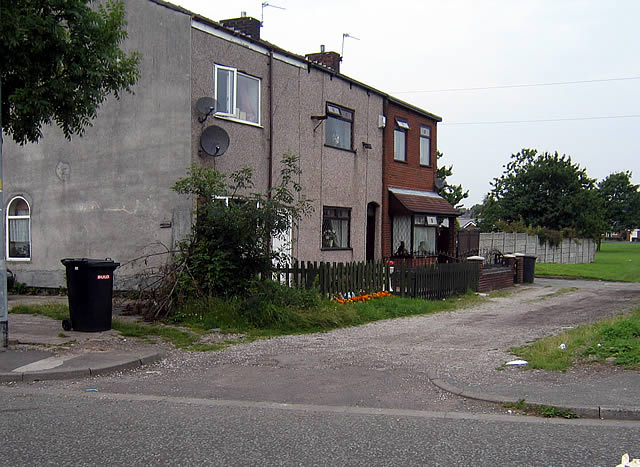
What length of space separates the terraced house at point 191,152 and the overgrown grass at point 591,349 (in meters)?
7.90

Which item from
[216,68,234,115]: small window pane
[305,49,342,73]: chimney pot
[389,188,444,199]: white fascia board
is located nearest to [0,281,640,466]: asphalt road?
[216,68,234,115]: small window pane

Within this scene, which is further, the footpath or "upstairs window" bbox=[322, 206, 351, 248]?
"upstairs window" bbox=[322, 206, 351, 248]

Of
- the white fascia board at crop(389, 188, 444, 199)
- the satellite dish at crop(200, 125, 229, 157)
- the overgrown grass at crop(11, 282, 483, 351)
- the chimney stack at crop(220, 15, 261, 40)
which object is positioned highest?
the chimney stack at crop(220, 15, 261, 40)

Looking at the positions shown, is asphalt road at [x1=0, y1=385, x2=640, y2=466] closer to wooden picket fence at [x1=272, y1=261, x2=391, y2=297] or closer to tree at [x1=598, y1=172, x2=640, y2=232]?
wooden picket fence at [x1=272, y1=261, x2=391, y2=297]

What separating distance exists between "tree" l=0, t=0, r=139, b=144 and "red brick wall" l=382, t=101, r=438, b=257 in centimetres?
1197

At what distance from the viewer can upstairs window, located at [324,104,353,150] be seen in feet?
60.6

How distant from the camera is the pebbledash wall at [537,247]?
40250 mm

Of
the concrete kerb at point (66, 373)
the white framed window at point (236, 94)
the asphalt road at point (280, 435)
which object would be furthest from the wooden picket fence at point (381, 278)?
the asphalt road at point (280, 435)

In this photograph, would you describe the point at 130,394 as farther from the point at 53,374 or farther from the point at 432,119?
the point at 432,119

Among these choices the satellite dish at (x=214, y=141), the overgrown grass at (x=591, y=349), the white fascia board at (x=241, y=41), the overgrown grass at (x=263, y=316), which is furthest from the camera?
the white fascia board at (x=241, y=41)

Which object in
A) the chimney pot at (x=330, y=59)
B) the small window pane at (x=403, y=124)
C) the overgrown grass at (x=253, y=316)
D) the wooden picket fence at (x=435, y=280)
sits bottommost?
the overgrown grass at (x=253, y=316)

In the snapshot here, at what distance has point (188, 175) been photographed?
13891mm

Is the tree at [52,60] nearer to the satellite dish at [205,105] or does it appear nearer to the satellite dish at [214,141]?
the satellite dish at [205,105]

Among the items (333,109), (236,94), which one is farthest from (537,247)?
(236,94)
